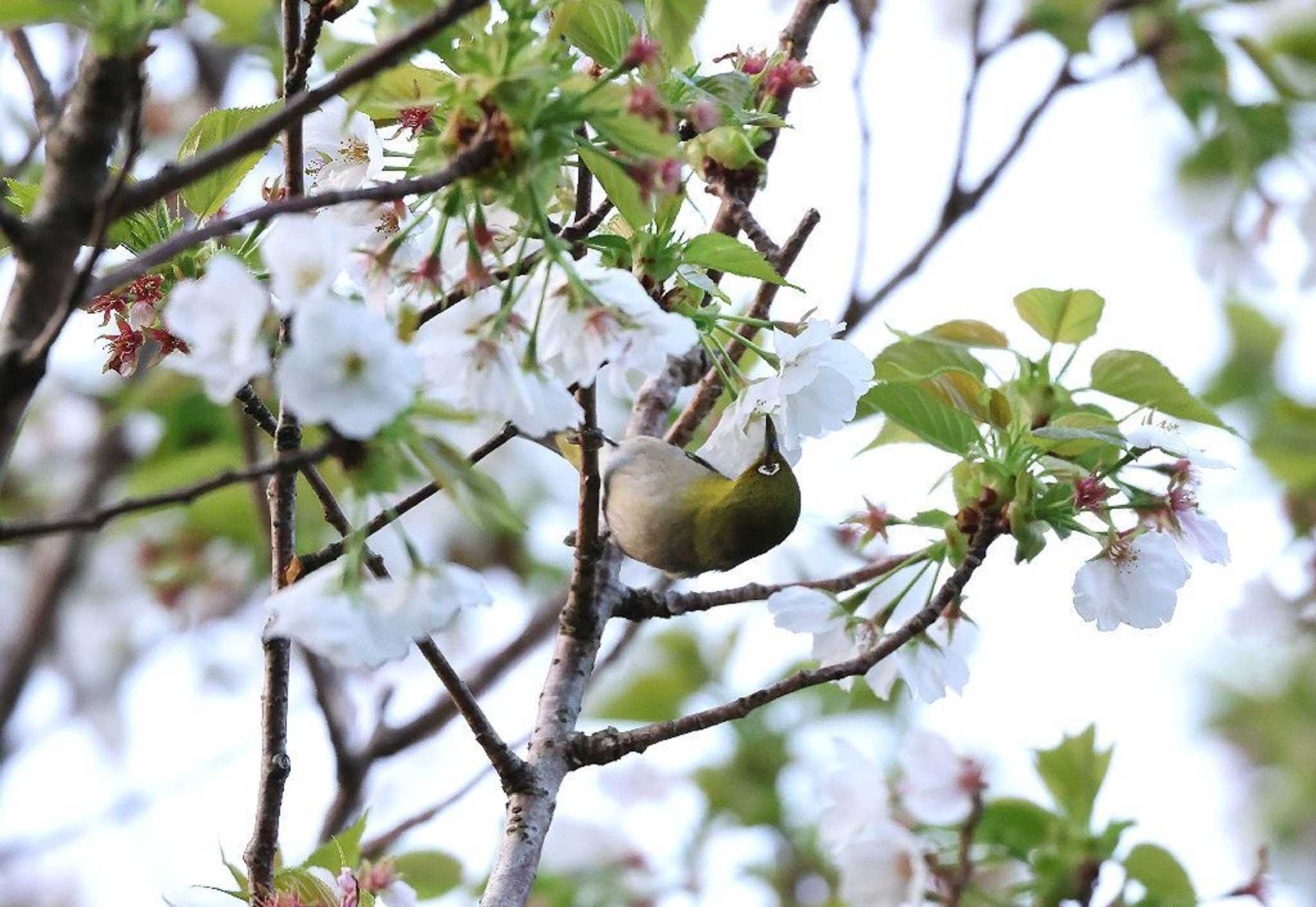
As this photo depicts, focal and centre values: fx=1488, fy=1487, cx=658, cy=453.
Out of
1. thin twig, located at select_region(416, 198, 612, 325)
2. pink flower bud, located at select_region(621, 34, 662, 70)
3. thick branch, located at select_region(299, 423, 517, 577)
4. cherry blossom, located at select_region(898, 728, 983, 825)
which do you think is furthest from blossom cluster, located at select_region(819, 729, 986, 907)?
pink flower bud, located at select_region(621, 34, 662, 70)

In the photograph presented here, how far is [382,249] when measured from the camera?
133cm

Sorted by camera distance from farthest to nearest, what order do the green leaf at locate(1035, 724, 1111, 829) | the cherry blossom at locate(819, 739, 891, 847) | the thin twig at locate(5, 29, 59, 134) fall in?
the cherry blossom at locate(819, 739, 891, 847)
the green leaf at locate(1035, 724, 1111, 829)
the thin twig at locate(5, 29, 59, 134)

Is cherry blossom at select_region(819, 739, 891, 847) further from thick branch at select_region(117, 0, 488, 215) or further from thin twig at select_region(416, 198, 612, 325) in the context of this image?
thick branch at select_region(117, 0, 488, 215)

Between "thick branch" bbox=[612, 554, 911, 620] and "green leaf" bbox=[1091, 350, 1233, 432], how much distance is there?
0.32m

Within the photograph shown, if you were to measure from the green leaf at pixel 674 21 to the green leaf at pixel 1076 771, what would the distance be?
1472 millimetres

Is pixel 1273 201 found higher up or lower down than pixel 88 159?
higher up

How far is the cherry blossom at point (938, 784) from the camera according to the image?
239 cm

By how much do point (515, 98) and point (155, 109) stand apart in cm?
356

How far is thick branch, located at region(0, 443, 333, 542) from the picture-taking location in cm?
89

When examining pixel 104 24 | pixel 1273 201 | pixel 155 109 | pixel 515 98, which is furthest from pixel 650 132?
pixel 155 109

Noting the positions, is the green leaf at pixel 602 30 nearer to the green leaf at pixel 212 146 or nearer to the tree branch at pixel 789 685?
the green leaf at pixel 212 146

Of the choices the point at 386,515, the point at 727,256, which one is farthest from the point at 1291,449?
the point at 386,515

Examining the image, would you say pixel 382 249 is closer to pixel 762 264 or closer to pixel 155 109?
pixel 762 264

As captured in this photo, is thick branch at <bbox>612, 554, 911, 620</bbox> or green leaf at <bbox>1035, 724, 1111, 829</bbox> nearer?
thick branch at <bbox>612, 554, 911, 620</bbox>
